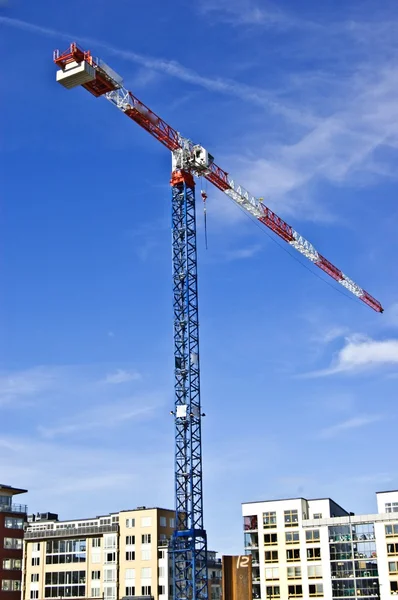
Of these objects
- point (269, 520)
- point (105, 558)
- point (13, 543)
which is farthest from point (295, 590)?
point (13, 543)

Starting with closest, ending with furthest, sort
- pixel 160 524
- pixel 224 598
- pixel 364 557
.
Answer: pixel 224 598, pixel 364 557, pixel 160 524

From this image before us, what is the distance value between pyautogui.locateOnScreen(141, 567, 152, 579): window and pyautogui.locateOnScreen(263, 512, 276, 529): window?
1979cm

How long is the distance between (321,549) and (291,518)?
6743mm

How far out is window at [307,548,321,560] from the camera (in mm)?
124812

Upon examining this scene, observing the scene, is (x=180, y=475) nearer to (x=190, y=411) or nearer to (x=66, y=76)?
(x=190, y=411)

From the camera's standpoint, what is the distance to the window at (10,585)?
136250 millimetres

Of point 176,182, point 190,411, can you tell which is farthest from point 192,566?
point 176,182

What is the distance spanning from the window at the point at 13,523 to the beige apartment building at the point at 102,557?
3.88 m

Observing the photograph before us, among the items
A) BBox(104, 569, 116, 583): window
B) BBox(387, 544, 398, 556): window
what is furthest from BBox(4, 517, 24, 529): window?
BBox(387, 544, 398, 556): window

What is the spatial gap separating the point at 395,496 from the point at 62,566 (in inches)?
2250

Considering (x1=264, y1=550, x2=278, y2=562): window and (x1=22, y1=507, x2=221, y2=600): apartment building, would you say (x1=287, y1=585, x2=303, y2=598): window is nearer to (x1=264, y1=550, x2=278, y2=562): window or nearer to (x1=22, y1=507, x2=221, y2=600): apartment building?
(x1=264, y1=550, x2=278, y2=562): window

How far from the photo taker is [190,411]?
114750 millimetres

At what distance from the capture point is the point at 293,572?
125 m

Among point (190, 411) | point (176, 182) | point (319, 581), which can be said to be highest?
point (176, 182)
